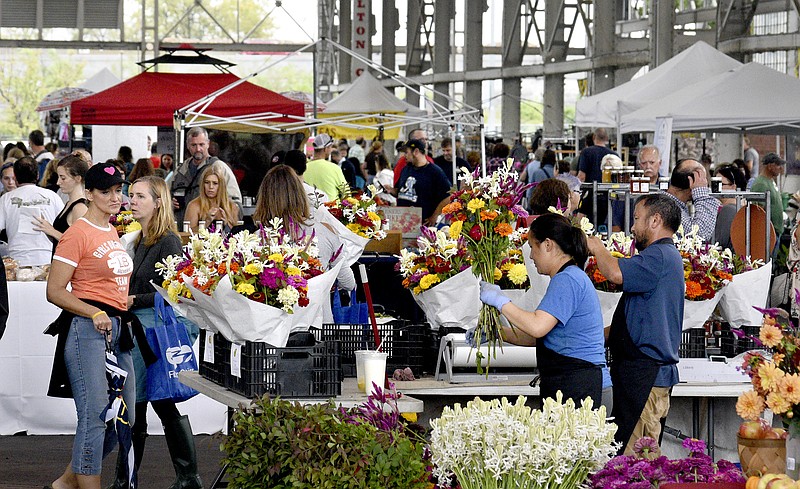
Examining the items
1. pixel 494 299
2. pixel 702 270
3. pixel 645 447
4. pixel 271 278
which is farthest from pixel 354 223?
pixel 645 447

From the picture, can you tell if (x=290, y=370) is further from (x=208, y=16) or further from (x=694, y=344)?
(x=208, y=16)

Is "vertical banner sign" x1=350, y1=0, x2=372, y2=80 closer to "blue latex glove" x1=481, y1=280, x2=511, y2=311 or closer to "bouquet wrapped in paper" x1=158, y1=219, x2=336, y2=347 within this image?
"bouquet wrapped in paper" x1=158, y1=219, x2=336, y2=347

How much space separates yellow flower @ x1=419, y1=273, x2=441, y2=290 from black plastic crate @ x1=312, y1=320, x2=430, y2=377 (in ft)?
0.78

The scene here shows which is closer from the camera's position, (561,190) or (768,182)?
(561,190)

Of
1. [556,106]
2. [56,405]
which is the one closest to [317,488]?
[56,405]

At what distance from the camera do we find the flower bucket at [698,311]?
17.9 ft

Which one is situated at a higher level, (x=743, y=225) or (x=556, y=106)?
(x=556, y=106)

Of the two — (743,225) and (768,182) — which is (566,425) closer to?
(743,225)

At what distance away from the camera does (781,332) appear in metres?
2.96

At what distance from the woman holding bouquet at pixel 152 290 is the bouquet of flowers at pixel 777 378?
10.4 ft

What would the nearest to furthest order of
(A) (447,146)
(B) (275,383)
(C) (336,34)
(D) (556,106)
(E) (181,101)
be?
(B) (275,383) < (E) (181,101) < (A) (447,146) < (D) (556,106) < (C) (336,34)

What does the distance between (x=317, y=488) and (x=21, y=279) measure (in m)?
4.48

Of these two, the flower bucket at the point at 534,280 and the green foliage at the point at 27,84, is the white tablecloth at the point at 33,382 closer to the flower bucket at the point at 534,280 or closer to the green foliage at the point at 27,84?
the flower bucket at the point at 534,280

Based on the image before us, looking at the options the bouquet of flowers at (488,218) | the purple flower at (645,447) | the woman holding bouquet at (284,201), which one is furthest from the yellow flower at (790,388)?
the woman holding bouquet at (284,201)
